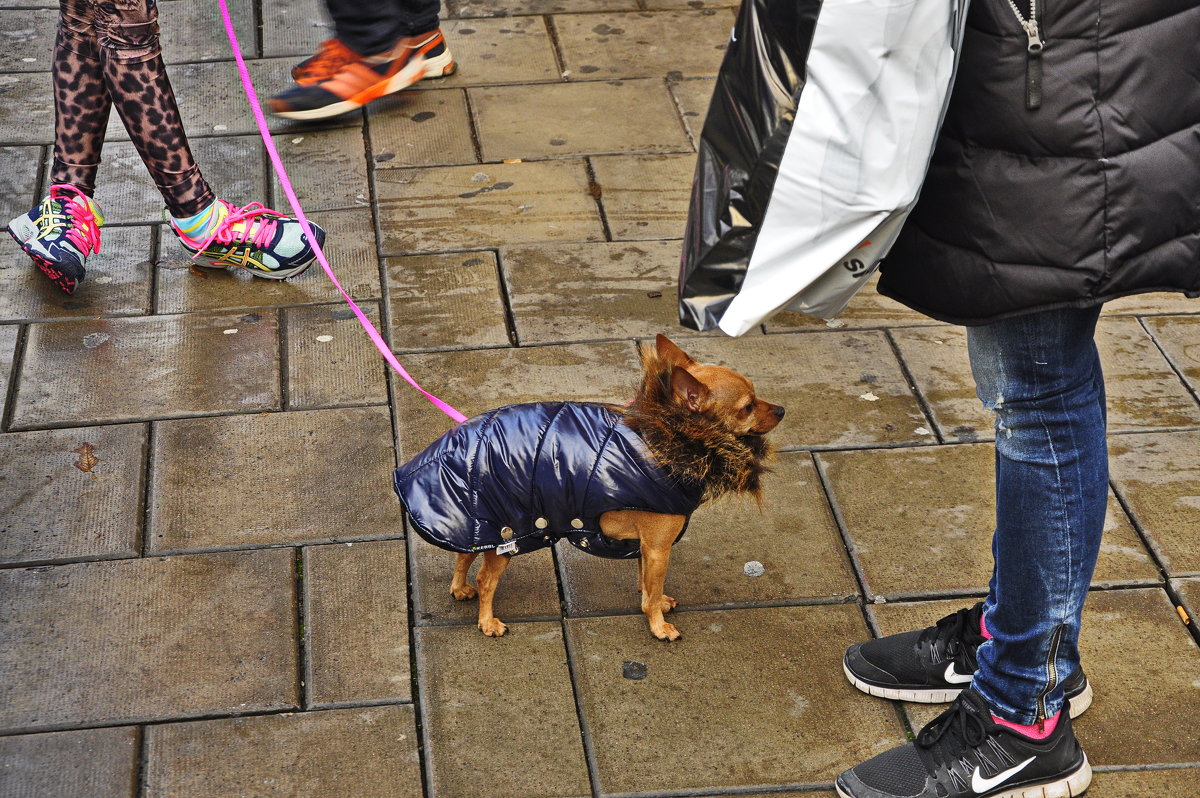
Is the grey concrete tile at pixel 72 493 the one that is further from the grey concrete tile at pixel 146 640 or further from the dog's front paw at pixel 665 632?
the dog's front paw at pixel 665 632

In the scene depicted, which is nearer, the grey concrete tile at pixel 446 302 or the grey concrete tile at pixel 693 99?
the grey concrete tile at pixel 446 302

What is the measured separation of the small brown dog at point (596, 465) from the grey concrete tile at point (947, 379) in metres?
1.14

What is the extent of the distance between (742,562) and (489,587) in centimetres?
71

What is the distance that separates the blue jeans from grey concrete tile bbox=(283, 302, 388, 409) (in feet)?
6.46

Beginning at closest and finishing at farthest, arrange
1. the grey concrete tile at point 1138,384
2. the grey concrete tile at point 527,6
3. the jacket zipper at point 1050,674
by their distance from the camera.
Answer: the jacket zipper at point 1050,674
the grey concrete tile at point 1138,384
the grey concrete tile at point 527,6

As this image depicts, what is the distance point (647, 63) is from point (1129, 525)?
129 inches

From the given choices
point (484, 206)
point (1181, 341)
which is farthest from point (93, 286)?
point (1181, 341)

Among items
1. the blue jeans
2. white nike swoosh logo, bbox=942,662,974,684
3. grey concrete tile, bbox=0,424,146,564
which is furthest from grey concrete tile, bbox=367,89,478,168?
the blue jeans

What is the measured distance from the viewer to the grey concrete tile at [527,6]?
613cm

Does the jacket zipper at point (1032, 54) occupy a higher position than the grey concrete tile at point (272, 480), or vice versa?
the jacket zipper at point (1032, 54)

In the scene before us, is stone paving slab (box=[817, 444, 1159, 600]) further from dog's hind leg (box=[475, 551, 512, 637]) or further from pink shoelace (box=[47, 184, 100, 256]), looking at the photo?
pink shoelace (box=[47, 184, 100, 256])

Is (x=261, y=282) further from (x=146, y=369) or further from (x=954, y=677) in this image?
(x=954, y=677)

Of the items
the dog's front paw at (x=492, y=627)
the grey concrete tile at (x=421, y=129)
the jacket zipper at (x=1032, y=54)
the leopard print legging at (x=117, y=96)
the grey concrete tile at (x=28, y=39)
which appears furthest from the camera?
the grey concrete tile at (x=28, y=39)

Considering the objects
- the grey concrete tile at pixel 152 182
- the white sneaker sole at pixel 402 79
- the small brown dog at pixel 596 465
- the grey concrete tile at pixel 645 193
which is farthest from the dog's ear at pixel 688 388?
the white sneaker sole at pixel 402 79
